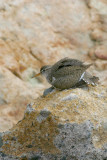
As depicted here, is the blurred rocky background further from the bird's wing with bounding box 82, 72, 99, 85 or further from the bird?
the bird's wing with bounding box 82, 72, 99, 85

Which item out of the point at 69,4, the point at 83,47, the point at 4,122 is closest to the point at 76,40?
the point at 83,47

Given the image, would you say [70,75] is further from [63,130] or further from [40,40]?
[40,40]

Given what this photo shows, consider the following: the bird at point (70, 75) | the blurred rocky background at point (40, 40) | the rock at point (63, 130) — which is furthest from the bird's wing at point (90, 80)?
the blurred rocky background at point (40, 40)

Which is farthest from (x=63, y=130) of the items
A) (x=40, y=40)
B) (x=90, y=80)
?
(x=40, y=40)

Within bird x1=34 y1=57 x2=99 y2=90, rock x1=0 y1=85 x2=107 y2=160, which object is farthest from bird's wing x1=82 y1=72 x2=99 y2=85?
rock x1=0 y1=85 x2=107 y2=160

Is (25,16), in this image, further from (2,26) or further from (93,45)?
(93,45)

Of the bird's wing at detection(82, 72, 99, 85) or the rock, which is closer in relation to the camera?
the rock
